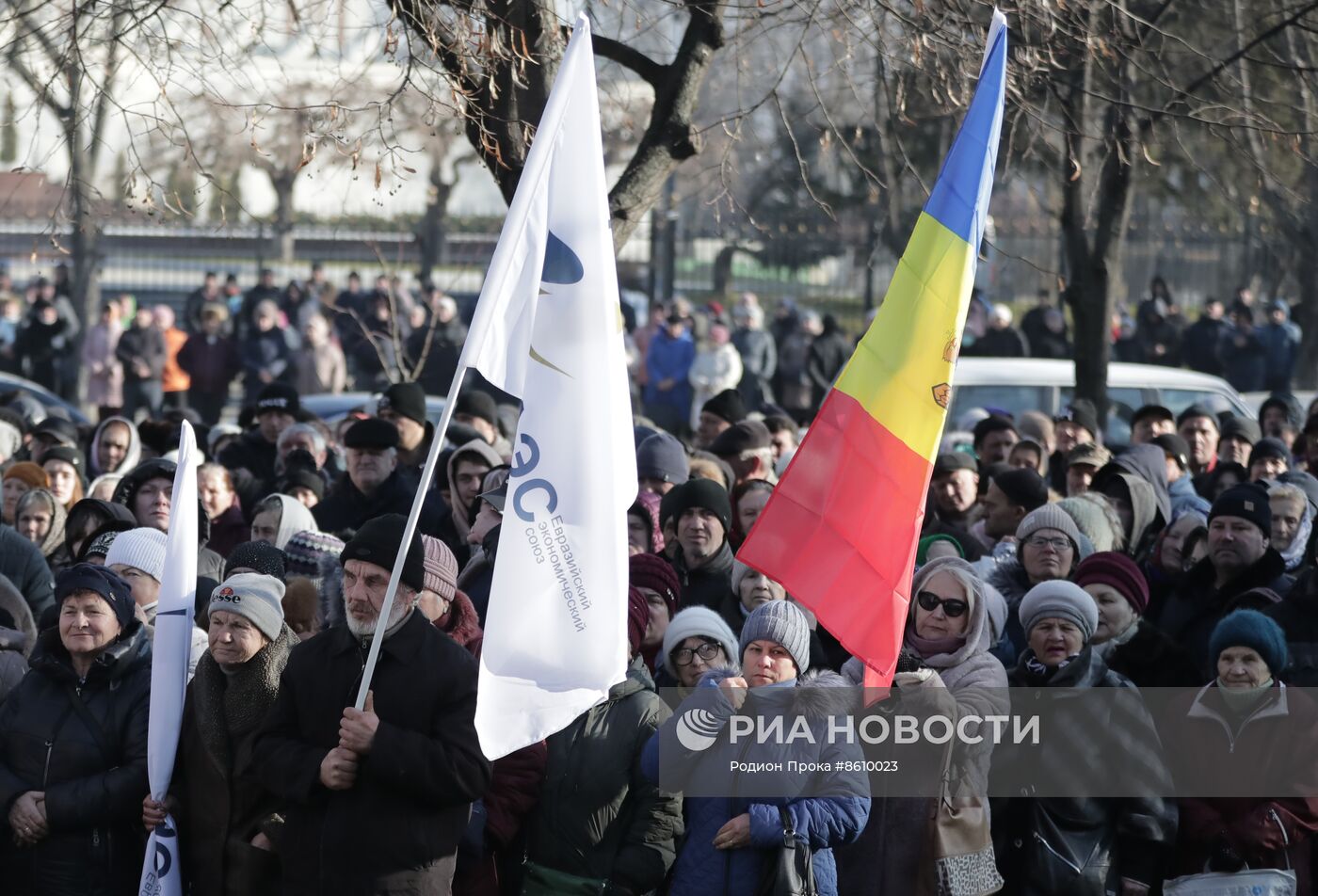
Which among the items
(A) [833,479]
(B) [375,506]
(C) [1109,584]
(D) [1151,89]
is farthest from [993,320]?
(A) [833,479]

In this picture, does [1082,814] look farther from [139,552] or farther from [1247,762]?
[139,552]

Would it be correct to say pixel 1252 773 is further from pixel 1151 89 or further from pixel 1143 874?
pixel 1151 89

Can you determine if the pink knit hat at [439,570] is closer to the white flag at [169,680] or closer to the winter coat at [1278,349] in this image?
the white flag at [169,680]

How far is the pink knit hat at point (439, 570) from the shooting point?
249 inches

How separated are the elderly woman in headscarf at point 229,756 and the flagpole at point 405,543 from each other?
719mm

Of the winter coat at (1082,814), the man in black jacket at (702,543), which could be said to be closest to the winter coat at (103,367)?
the man in black jacket at (702,543)

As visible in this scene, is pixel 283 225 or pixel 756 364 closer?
pixel 756 364

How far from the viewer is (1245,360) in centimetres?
2402

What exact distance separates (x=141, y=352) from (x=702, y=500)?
1525cm

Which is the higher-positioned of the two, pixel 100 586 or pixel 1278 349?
pixel 1278 349

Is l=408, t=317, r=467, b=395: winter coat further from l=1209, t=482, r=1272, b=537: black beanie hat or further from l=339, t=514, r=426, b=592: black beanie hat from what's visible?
l=339, t=514, r=426, b=592: black beanie hat

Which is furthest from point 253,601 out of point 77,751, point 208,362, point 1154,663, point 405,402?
point 208,362

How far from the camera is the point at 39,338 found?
78.3ft

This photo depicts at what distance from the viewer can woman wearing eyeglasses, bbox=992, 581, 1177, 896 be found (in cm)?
621
